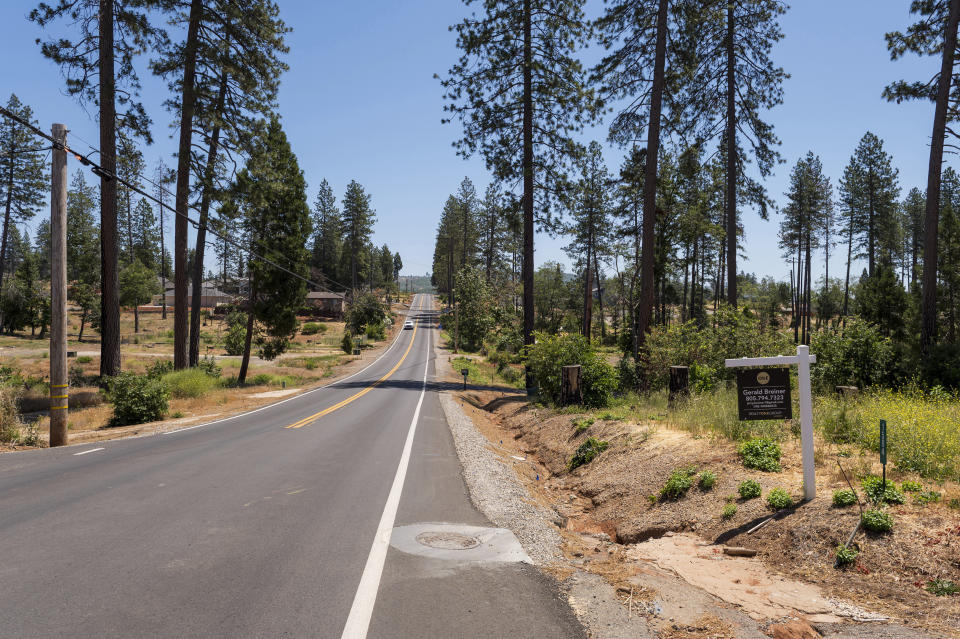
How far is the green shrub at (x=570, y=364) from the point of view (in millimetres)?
14555

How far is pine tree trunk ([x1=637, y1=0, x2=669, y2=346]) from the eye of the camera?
17266mm

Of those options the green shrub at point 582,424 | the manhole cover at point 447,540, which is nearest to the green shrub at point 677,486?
the manhole cover at point 447,540

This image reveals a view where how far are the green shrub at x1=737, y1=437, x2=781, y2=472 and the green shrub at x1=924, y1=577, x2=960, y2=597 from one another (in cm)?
250

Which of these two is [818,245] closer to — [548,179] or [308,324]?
[548,179]

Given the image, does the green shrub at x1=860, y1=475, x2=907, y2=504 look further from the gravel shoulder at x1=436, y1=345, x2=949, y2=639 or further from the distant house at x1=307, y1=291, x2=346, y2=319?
the distant house at x1=307, y1=291, x2=346, y2=319

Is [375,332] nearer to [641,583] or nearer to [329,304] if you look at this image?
[329,304]


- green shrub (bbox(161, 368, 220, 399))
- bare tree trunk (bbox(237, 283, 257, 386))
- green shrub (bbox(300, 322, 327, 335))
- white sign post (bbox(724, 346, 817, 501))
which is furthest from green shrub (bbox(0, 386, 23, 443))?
green shrub (bbox(300, 322, 327, 335))

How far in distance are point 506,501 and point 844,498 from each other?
12.8ft

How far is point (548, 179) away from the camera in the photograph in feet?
75.2

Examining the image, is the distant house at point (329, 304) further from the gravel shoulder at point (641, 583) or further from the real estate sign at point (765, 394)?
the real estate sign at point (765, 394)

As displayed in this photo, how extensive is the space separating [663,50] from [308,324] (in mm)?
65132

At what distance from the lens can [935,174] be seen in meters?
16.2

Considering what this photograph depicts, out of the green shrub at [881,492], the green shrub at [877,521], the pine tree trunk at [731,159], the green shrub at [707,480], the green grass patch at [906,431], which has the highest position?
the pine tree trunk at [731,159]

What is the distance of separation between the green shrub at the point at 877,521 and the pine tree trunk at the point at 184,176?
2287cm
